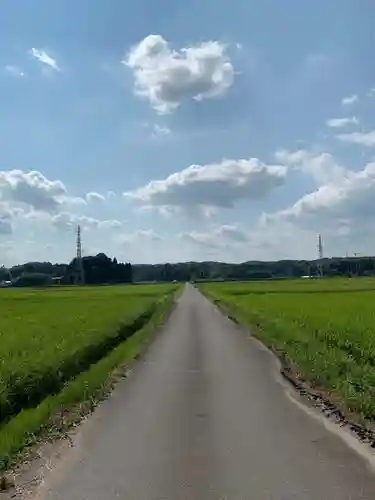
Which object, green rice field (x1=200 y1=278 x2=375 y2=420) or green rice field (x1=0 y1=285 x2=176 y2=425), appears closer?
green rice field (x1=200 y1=278 x2=375 y2=420)

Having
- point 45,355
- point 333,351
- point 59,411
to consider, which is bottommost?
point 59,411

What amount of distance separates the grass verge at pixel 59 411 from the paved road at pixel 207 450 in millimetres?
491

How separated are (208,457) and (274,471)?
1.04m

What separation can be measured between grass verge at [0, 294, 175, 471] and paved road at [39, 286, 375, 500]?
0.49 meters

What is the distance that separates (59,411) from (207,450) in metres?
4.55

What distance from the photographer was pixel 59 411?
13047 millimetres

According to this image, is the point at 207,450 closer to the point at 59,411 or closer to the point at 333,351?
the point at 59,411

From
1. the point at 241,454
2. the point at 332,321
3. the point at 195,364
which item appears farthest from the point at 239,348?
the point at 241,454

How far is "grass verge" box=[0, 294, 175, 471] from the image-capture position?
10023 mm

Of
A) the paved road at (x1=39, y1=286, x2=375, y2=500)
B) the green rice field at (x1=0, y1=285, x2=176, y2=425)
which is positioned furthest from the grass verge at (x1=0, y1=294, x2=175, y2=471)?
the paved road at (x1=39, y1=286, x2=375, y2=500)

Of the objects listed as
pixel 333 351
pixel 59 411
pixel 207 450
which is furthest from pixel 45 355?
pixel 207 450

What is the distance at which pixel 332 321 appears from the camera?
30625mm

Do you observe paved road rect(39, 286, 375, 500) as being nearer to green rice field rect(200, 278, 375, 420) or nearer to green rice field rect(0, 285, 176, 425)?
green rice field rect(200, 278, 375, 420)

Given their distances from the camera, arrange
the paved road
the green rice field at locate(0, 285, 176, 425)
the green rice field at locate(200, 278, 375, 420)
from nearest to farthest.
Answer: the paved road, the green rice field at locate(200, 278, 375, 420), the green rice field at locate(0, 285, 176, 425)
